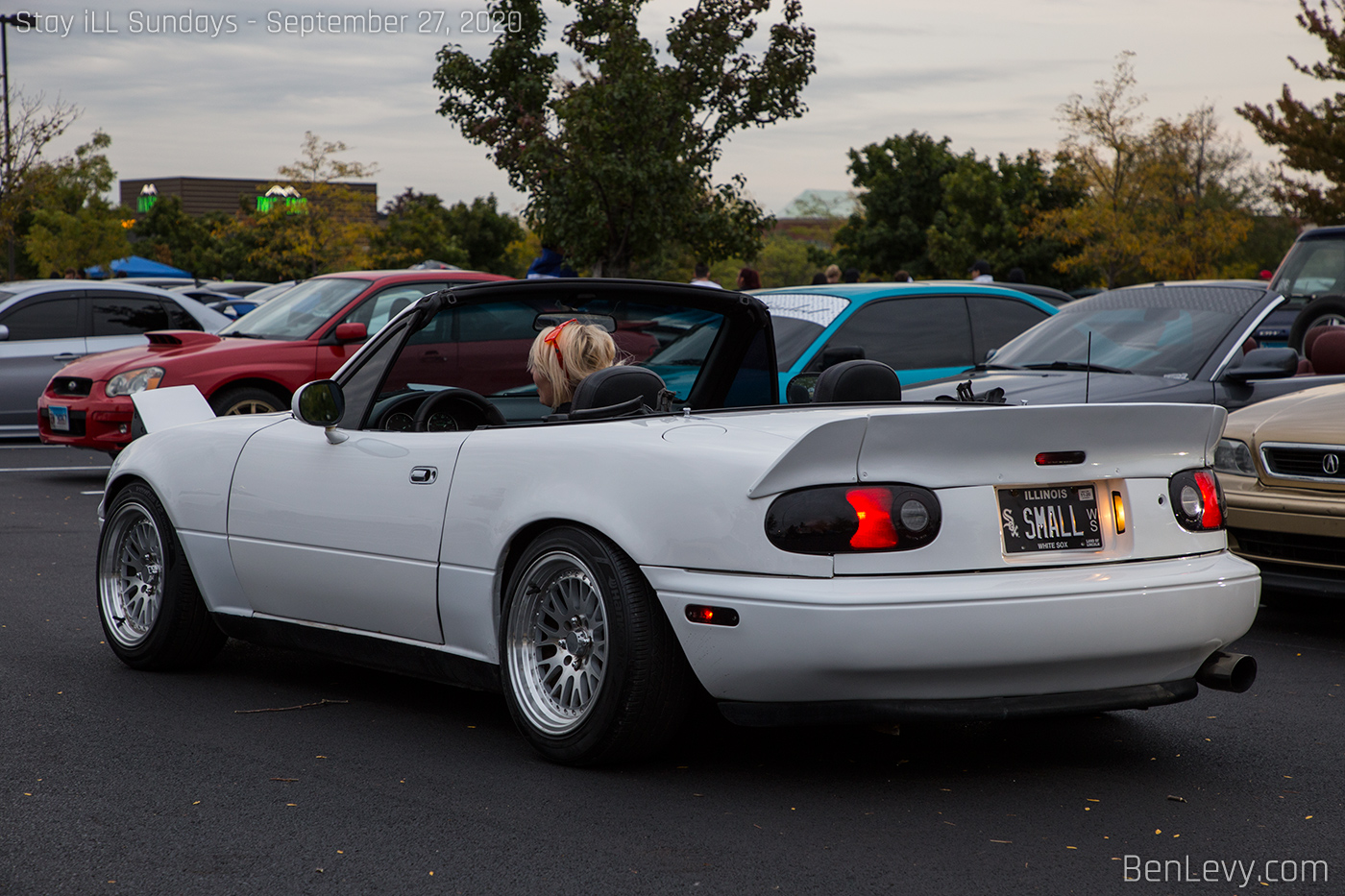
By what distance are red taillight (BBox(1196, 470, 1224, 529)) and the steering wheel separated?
7.33 ft

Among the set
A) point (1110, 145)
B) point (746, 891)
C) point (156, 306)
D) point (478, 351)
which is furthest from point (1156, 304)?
point (1110, 145)

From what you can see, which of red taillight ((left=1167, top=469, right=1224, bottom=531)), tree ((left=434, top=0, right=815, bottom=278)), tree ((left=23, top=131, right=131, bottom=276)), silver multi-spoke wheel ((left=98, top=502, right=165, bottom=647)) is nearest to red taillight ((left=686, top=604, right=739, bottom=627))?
red taillight ((left=1167, top=469, right=1224, bottom=531))

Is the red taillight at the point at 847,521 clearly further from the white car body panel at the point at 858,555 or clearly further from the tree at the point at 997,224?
the tree at the point at 997,224

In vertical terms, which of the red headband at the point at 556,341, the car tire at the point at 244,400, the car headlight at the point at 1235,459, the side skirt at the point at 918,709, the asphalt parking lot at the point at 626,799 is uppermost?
the red headband at the point at 556,341

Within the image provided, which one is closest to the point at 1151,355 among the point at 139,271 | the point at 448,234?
the point at 139,271

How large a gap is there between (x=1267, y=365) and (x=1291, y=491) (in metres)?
1.55

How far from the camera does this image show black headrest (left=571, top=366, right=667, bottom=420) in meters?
4.50

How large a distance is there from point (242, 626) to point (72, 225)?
150 ft

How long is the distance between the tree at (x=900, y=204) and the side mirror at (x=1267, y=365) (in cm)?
4907

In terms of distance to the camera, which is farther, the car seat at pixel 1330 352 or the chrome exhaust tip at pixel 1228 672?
the car seat at pixel 1330 352

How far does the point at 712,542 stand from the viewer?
12.6ft

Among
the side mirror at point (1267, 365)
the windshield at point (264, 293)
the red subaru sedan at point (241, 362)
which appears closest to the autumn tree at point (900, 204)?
the windshield at point (264, 293)

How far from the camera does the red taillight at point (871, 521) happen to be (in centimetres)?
376

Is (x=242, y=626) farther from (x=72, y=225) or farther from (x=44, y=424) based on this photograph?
(x=72, y=225)
